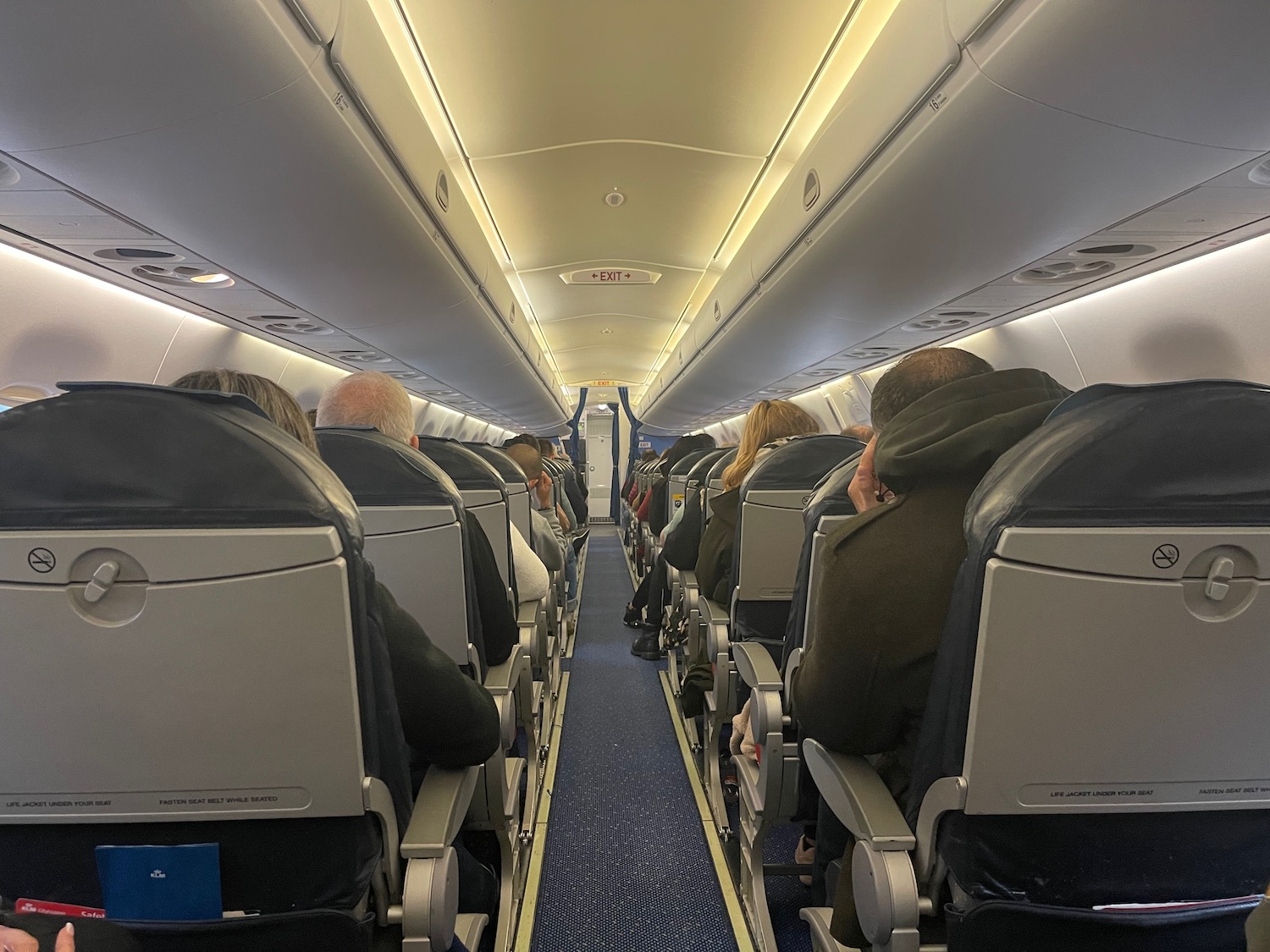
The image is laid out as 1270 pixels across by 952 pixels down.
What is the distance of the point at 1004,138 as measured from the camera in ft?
5.63

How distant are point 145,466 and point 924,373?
1801mm

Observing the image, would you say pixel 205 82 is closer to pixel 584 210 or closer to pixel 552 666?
pixel 584 210

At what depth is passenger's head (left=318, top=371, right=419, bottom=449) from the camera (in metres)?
2.21

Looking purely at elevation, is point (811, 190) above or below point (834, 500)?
above

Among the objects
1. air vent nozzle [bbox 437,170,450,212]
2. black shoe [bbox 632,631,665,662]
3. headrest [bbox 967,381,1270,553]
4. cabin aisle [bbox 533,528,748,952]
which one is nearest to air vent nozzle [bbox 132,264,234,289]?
air vent nozzle [bbox 437,170,450,212]

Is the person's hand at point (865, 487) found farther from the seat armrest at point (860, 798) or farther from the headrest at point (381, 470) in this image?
the headrest at point (381, 470)

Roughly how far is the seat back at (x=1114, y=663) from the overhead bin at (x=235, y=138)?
6.05 ft

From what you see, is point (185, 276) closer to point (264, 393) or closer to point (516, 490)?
point (516, 490)

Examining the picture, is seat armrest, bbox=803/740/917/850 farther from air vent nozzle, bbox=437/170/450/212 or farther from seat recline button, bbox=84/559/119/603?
air vent nozzle, bbox=437/170/450/212

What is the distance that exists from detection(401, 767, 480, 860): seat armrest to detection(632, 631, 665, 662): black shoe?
13.3ft

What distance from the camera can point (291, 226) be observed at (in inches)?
92.6

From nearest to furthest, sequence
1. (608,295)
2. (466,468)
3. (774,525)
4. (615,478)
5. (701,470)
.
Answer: (466,468) < (774,525) < (701,470) < (608,295) < (615,478)

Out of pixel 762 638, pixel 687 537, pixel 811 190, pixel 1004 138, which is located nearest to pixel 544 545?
pixel 687 537

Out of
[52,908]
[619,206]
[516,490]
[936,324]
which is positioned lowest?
[52,908]
